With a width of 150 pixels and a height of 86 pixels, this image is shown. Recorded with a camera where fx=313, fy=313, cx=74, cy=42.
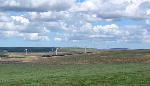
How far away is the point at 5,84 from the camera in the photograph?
37500mm

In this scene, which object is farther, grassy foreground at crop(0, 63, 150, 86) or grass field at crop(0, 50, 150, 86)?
grass field at crop(0, 50, 150, 86)

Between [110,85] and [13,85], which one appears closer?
[110,85]

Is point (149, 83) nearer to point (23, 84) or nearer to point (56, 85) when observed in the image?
point (56, 85)

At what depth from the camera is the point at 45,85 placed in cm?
3534

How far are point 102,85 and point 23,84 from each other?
9.49 meters

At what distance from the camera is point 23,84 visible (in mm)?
36906

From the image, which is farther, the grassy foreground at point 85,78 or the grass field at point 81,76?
the grass field at point 81,76

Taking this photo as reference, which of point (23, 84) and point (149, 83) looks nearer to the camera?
point (149, 83)

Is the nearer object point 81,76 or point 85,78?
point 85,78

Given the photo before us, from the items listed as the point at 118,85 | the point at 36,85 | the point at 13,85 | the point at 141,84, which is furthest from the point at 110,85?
the point at 13,85

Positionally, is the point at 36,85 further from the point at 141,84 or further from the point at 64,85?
the point at 141,84

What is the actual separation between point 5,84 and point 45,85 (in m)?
5.44

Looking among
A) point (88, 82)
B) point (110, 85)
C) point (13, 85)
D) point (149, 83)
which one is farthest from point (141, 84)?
point (13, 85)

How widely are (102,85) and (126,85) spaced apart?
8.45 feet
